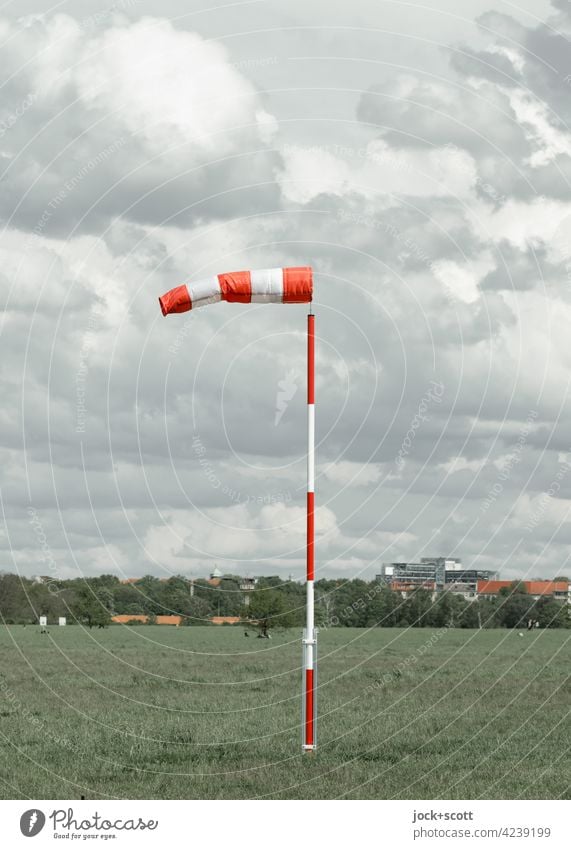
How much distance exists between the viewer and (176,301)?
15094 mm

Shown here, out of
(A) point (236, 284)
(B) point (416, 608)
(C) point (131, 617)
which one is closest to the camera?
(A) point (236, 284)

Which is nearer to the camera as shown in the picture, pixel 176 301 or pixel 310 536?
pixel 310 536

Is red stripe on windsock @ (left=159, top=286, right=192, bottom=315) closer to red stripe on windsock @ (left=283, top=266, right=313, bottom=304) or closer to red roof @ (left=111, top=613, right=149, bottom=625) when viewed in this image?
red stripe on windsock @ (left=283, top=266, right=313, bottom=304)

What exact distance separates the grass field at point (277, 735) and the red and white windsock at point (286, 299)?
1.21 m

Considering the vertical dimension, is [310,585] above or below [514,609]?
below

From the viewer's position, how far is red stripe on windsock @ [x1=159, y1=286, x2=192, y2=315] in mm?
15055

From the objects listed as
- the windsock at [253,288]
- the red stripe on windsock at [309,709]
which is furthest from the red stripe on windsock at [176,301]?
the red stripe on windsock at [309,709]

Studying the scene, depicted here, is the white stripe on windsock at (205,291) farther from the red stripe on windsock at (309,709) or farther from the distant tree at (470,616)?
the distant tree at (470,616)

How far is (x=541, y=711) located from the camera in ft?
72.0

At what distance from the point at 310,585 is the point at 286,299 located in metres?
3.71

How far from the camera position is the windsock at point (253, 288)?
48.7 ft

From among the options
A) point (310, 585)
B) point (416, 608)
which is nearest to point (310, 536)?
point (310, 585)

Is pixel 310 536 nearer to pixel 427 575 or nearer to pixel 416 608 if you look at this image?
pixel 416 608
